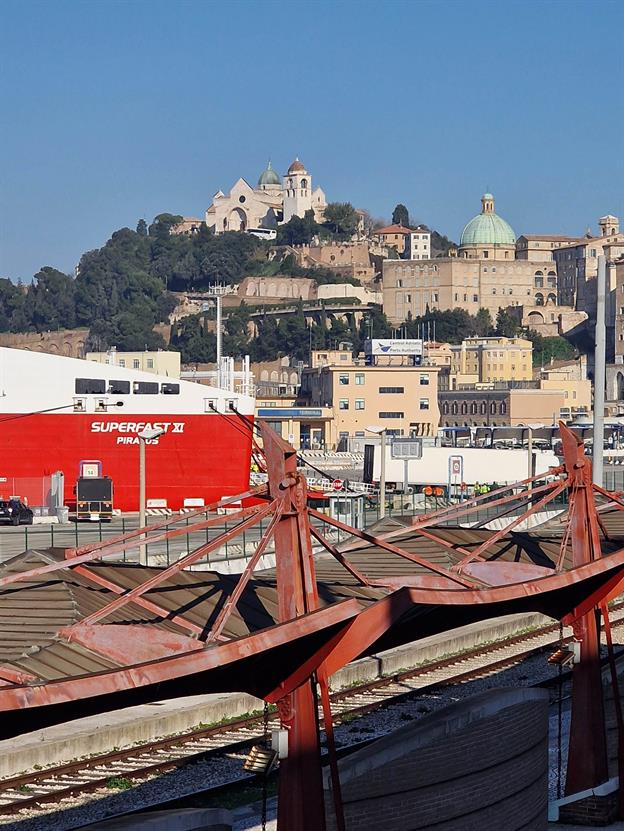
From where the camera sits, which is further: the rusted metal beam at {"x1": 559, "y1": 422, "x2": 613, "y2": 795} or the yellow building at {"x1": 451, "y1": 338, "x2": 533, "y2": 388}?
the yellow building at {"x1": 451, "y1": 338, "x2": 533, "y2": 388}

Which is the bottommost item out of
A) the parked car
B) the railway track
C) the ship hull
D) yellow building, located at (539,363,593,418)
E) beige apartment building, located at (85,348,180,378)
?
the railway track

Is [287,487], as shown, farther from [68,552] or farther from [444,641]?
[444,641]

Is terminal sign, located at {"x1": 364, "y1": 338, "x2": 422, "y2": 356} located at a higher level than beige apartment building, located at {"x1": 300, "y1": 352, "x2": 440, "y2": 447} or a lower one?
higher

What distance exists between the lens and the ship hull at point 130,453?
57594 millimetres

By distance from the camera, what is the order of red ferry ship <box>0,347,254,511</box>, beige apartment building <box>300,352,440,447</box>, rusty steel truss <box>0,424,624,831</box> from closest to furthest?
1. rusty steel truss <box>0,424,624,831</box>
2. red ferry ship <box>0,347,254,511</box>
3. beige apartment building <box>300,352,440,447</box>

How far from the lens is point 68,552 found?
1427cm

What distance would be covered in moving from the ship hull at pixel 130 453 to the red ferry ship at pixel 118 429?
36mm

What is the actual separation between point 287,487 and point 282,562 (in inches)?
23.7

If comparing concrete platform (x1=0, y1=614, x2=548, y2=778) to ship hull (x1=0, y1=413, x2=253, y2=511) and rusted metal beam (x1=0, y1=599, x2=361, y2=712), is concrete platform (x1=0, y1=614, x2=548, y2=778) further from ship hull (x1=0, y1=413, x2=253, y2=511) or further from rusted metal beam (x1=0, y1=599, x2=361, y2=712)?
ship hull (x1=0, y1=413, x2=253, y2=511)

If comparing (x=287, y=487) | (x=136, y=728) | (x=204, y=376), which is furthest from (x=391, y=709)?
(x=204, y=376)

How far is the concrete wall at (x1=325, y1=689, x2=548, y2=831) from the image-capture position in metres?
13.9

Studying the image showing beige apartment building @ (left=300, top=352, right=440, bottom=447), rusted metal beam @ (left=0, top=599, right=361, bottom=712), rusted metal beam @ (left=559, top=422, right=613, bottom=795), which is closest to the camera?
rusted metal beam @ (left=0, top=599, right=361, bottom=712)

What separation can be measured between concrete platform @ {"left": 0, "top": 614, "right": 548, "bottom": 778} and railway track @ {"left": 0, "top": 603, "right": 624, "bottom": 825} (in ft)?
0.80

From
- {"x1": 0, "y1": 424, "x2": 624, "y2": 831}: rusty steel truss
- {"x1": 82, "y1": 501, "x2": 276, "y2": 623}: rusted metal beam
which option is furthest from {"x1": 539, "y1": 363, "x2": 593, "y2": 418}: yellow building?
{"x1": 82, "y1": 501, "x2": 276, "y2": 623}: rusted metal beam
